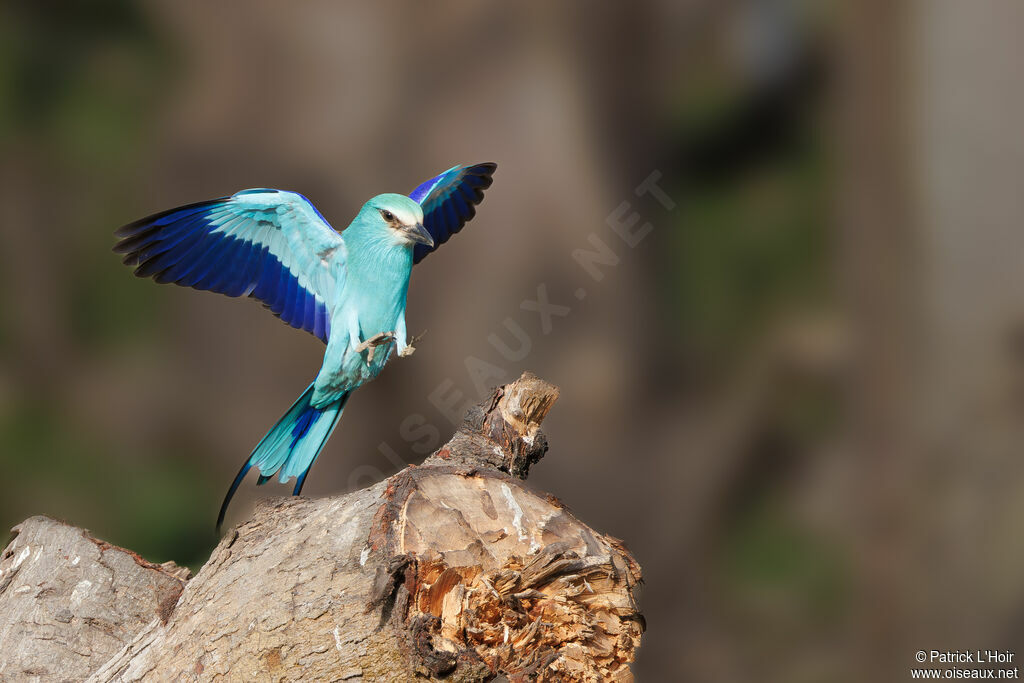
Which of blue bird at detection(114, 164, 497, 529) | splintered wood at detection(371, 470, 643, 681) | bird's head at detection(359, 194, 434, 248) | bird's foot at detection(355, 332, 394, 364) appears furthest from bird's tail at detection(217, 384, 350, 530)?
splintered wood at detection(371, 470, 643, 681)

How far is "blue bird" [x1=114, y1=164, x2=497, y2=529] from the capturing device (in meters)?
1.21

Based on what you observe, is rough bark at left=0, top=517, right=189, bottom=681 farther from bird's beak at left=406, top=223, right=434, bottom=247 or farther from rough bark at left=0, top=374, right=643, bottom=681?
bird's beak at left=406, top=223, right=434, bottom=247

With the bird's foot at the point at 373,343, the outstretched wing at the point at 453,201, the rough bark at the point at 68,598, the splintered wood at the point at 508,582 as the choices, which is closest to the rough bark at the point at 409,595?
the splintered wood at the point at 508,582

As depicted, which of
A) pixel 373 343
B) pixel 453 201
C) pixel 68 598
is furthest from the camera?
pixel 453 201

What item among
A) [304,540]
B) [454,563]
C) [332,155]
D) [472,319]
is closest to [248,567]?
[304,540]

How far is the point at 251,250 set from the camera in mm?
1263

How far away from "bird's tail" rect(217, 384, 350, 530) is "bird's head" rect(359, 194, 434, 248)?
0.88 feet

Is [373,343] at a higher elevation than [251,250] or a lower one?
lower

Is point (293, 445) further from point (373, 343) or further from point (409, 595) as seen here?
point (409, 595)

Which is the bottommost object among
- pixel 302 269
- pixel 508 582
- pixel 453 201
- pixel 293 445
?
pixel 508 582

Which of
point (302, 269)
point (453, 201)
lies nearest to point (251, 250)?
point (302, 269)

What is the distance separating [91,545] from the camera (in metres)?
1.18

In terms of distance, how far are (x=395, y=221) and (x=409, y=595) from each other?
607 millimetres

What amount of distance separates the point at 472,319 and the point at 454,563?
1.46m
